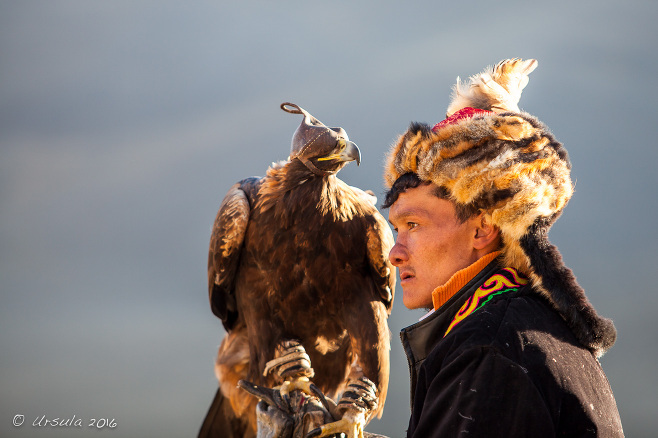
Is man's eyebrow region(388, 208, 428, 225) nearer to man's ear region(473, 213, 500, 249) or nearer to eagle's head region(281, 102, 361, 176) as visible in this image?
man's ear region(473, 213, 500, 249)

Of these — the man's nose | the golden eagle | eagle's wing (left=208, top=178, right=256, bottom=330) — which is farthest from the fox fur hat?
eagle's wing (left=208, top=178, right=256, bottom=330)

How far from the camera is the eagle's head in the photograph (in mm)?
4383

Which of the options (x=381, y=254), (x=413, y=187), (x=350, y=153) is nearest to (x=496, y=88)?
(x=413, y=187)

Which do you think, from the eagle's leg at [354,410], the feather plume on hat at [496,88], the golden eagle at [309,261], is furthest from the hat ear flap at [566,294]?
the golden eagle at [309,261]

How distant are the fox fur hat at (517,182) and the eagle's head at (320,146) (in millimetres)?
2282

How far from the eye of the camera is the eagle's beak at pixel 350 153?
4.37m

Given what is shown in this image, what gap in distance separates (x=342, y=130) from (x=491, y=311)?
2923 millimetres

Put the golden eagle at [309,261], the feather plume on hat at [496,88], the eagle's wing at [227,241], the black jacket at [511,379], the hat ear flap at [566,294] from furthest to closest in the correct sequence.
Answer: the eagle's wing at [227,241]
the golden eagle at [309,261]
the feather plume on hat at [496,88]
the hat ear flap at [566,294]
the black jacket at [511,379]

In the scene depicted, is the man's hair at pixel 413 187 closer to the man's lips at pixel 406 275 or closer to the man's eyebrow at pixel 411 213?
the man's eyebrow at pixel 411 213

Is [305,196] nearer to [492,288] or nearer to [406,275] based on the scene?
[406,275]

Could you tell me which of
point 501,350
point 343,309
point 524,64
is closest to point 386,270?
point 343,309

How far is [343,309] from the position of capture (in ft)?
15.9

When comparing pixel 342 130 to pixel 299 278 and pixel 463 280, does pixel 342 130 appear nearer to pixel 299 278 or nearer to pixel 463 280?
pixel 299 278

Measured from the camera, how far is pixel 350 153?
14.3ft
